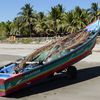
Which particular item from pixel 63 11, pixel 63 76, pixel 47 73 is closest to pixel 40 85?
pixel 47 73

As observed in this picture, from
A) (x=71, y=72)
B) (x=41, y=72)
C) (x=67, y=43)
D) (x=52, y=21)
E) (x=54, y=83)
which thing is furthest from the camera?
(x=52, y=21)

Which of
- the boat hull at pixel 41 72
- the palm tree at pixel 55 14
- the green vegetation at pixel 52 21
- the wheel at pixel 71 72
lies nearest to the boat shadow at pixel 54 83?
the wheel at pixel 71 72

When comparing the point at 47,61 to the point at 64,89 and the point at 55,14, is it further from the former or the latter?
the point at 55,14

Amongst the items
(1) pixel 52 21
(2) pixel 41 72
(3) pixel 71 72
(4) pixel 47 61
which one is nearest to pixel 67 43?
(3) pixel 71 72

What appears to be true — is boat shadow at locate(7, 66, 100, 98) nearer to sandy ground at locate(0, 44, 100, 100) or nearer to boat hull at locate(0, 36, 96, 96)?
sandy ground at locate(0, 44, 100, 100)

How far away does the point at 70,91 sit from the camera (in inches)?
499

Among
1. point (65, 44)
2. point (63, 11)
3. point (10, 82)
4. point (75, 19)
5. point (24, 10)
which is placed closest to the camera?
point (10, 82)

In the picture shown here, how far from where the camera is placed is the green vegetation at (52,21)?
225 ft

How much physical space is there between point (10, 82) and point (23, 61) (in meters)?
2.34

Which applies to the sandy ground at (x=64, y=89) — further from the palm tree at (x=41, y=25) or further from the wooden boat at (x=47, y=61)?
the palm tree at (x=41, y=25)

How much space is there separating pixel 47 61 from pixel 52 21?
192 ft

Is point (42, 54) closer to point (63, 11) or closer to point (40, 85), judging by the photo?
point (40, 85)

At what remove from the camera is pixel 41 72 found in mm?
13000

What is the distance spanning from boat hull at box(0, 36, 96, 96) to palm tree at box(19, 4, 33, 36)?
62.7 meters
